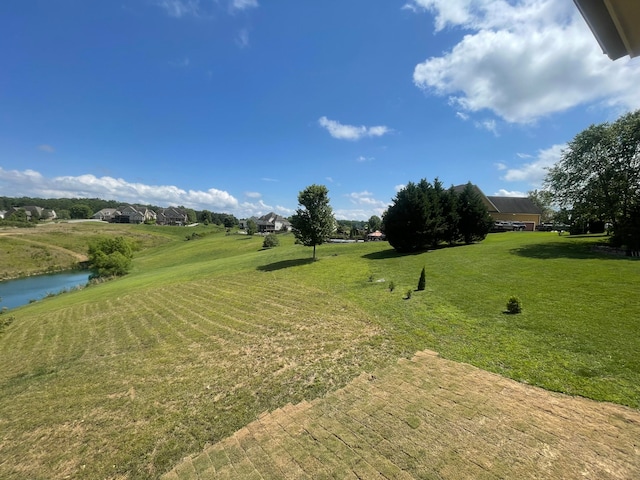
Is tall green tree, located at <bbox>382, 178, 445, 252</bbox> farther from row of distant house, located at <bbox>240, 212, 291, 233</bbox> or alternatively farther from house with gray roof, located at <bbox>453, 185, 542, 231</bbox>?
row of distant house, located at <bbox>240, 212, 291, 233</bbox>

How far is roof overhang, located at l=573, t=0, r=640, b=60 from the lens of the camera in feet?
5.21

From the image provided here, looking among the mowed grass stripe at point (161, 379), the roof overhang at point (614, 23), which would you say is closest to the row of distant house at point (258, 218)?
the mowed grass stripe at point (161, 379)

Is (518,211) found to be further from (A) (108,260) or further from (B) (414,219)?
(A) (108,260)

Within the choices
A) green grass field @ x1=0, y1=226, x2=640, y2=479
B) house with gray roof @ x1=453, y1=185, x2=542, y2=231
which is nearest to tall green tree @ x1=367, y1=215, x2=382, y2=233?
house with gray roof @ x1=453, y1=185, x2=542, y2=231

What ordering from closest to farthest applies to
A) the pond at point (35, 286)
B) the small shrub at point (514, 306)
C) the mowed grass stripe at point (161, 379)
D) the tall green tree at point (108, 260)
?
the mowed grass stripe at point (161, 379), the small shrub at point (514, 306), the pond at point (35, 286), the tall green tree at point (108, 260)

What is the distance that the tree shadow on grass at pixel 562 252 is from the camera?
17.4 meters

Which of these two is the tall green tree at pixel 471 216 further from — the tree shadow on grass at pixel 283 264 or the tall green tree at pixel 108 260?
the tall green tree at pixel 108 260

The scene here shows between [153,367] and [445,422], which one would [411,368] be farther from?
[153,367]

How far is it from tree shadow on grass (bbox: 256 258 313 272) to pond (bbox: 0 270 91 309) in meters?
26.5

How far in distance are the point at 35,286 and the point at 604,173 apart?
63.7 metres

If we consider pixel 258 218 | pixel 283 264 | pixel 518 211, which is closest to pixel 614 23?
pixel 283 264

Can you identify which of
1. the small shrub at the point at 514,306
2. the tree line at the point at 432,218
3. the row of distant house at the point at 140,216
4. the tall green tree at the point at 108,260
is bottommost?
the tall green tree at the point at 108,260

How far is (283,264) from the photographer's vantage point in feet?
89.6

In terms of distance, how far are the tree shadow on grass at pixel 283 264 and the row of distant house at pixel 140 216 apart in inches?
4644
